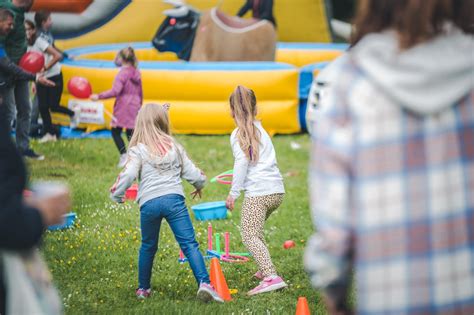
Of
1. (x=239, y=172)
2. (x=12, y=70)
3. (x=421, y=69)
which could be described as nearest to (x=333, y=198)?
(x=421, y=69)

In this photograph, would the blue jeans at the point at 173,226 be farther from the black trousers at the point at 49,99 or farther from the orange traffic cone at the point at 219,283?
the black trousers at the point at 49,99

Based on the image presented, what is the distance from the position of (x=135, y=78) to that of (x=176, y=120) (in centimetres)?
225

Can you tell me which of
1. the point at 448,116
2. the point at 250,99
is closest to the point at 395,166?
the point at 448,116

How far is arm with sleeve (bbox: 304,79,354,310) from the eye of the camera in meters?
2.50

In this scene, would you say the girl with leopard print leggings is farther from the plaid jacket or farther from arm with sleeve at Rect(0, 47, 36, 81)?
arm with sleeve at Rect(0, 47, 36, 81)

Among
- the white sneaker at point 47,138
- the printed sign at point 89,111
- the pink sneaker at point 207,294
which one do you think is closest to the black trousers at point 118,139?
the white sneaker at point 47,138

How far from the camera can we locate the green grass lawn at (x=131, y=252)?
579 cm

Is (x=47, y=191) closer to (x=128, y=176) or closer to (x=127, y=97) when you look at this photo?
(x=128, y=176)

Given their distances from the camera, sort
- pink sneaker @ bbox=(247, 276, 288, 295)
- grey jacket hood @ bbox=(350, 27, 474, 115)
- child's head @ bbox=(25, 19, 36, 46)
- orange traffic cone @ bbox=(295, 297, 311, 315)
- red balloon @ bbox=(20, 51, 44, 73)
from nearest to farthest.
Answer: grey jacket hood @ bbox=(350, 27, 474, 115) < orange traffic cone @ bbox=(295, 297, 311, 315) < pink sneaker @ bbox=(247, 276, 288, 295) < red balloon @ bbox=(20, 51, 44, 73) < child's head @ bbox=(25, 19, 36, 46)

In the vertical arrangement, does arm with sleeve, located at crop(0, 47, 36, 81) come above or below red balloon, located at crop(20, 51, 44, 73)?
above

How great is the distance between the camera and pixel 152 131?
579 centimetres

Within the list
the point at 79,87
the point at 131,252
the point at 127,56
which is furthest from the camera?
the point at 79,87

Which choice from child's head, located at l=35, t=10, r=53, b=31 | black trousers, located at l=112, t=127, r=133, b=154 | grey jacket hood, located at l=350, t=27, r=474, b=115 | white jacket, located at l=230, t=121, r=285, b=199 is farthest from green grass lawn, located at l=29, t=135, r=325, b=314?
grey jacket hood, located at l=350, t=27, r=474, b=115

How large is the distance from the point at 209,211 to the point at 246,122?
6.91 ft
